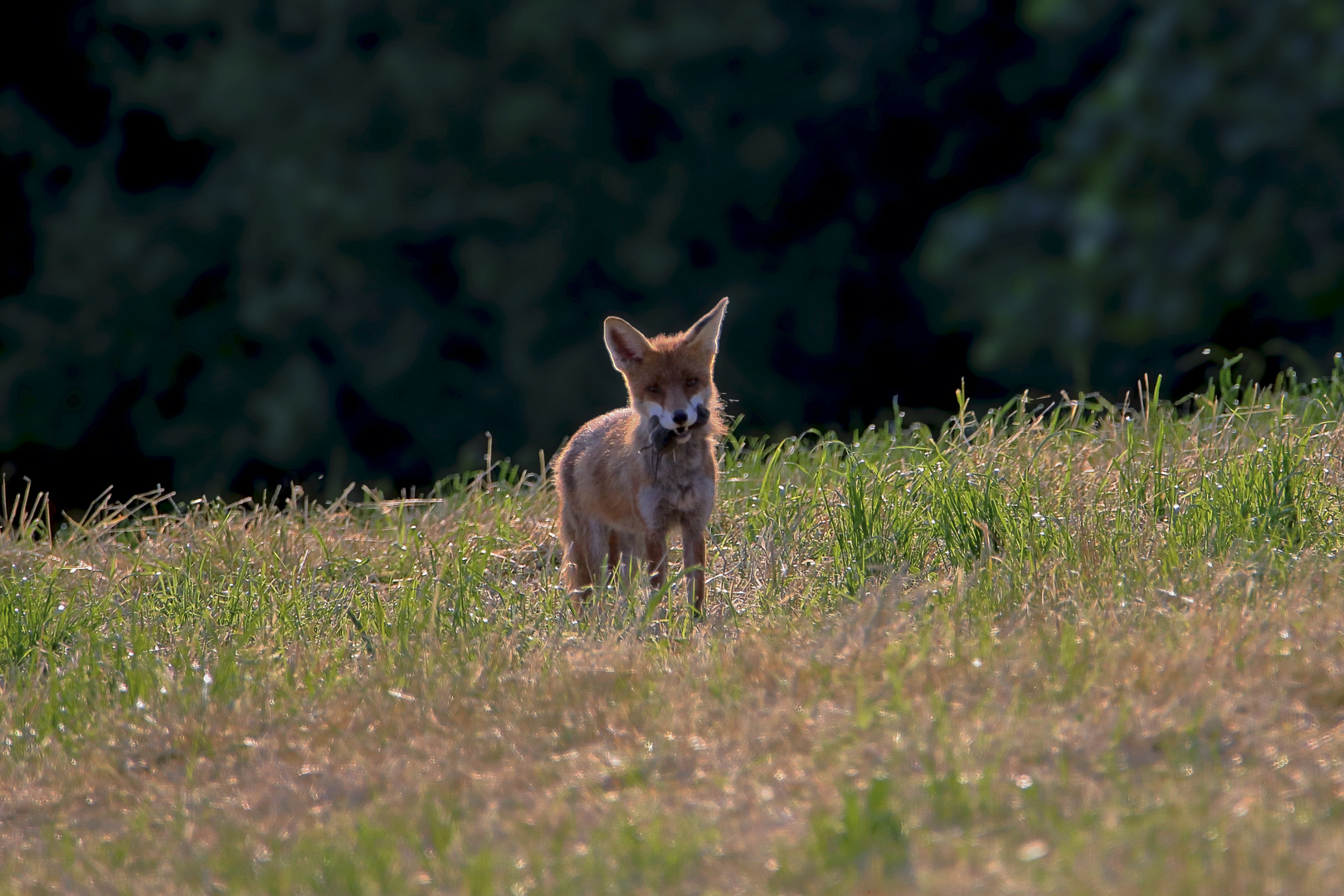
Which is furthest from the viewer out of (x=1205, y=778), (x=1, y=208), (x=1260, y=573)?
(x=1, y=208)

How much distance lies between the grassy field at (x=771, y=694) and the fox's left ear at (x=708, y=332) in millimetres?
792

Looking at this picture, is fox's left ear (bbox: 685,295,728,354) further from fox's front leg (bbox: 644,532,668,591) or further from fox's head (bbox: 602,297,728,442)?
fox's front leg (bbox: 644,532,668,591)

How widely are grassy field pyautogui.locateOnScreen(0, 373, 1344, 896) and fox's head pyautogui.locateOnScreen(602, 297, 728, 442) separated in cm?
69

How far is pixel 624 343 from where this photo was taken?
5.79 metres

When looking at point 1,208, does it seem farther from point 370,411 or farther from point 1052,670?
point 1052,670

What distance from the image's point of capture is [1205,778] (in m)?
3.30

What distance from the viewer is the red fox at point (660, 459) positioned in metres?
5.61

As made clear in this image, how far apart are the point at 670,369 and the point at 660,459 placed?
34cm

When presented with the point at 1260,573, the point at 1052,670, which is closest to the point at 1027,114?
the point at 1260,573

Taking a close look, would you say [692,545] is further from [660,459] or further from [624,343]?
[624,343]

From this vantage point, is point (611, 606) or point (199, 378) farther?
point (199, 378)

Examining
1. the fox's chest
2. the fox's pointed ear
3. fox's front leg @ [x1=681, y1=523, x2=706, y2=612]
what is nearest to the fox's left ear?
the fox's pointed ear

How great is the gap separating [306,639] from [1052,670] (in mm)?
2692

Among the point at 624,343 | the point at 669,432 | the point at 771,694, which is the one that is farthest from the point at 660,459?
the point at 771,694
